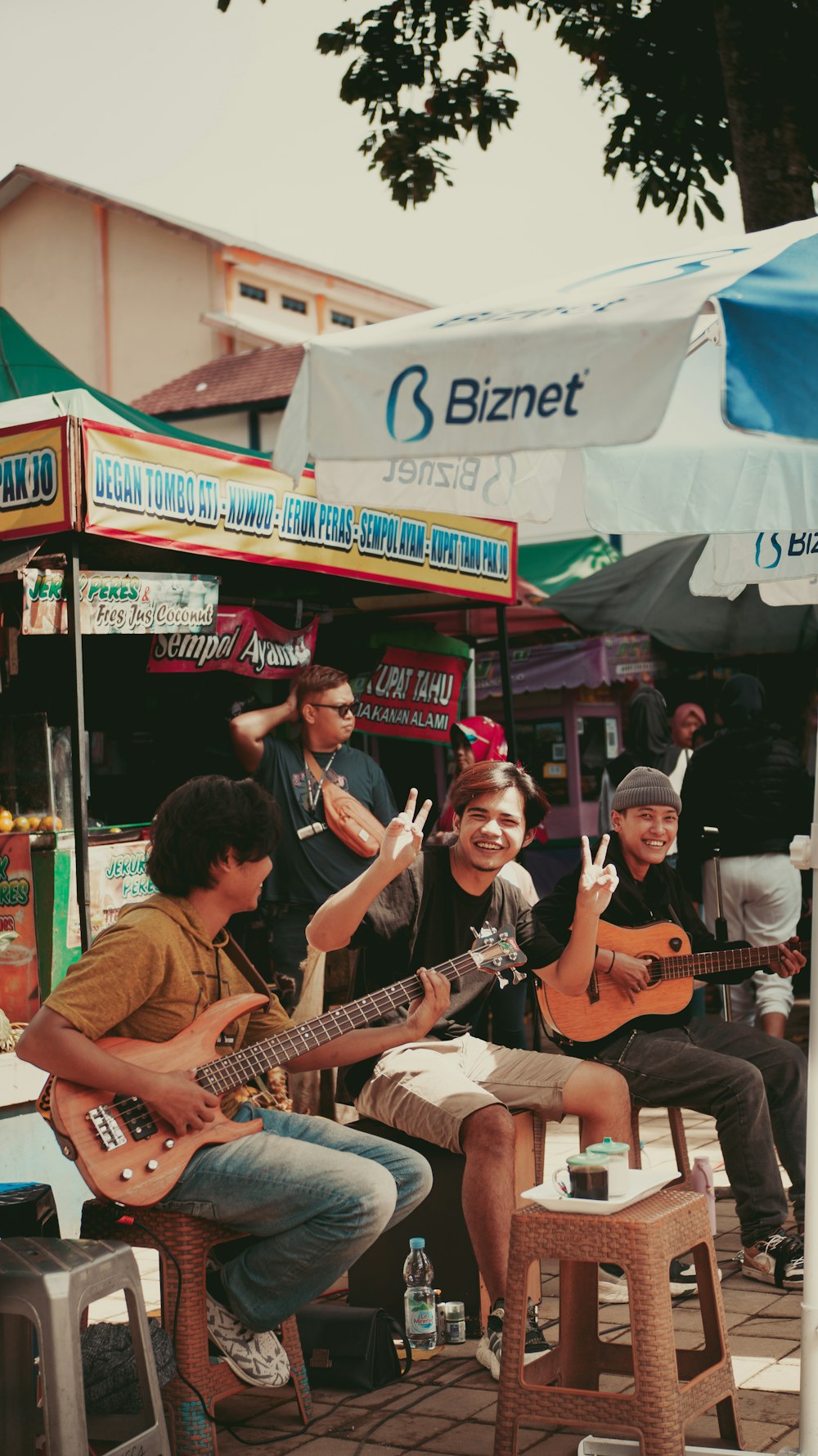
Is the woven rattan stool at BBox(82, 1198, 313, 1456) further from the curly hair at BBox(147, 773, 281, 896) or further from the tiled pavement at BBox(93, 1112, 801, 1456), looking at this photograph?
the curly hair at BBox(147, 773, 281, 896)

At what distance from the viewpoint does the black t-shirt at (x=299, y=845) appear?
20.4 feet

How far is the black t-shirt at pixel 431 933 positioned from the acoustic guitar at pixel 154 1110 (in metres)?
0.41

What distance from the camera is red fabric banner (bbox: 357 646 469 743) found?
7.88 metres

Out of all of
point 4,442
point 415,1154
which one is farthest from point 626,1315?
point 4,442

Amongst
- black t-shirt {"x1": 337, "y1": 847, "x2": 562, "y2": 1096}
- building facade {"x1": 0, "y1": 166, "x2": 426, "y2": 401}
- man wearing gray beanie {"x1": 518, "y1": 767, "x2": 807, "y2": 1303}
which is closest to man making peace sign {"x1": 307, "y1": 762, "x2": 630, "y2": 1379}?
black t-shirt {"x1": 337, "y1": 847, "x2": 562, "y2": 1096}

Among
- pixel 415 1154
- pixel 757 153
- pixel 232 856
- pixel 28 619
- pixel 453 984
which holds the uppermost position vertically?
pixel 757 153

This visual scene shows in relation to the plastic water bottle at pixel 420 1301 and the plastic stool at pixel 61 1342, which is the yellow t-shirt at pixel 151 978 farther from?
the plastic water bottle at pixel 420 1301

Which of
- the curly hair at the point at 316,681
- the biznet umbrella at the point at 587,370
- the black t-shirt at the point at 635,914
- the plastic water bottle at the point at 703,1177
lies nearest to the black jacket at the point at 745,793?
the curly hair at the point at 316,681

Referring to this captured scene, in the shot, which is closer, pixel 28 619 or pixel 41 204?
pixel 28 619

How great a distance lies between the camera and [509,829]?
4.29 metres

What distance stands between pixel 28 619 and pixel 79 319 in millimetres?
23435

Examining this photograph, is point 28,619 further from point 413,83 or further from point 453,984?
point 413,83

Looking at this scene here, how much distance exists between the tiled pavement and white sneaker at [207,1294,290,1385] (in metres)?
0.14

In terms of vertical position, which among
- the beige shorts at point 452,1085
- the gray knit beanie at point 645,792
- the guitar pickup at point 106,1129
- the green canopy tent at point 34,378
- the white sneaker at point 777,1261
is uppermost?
the green canopy tent at point 34,378
